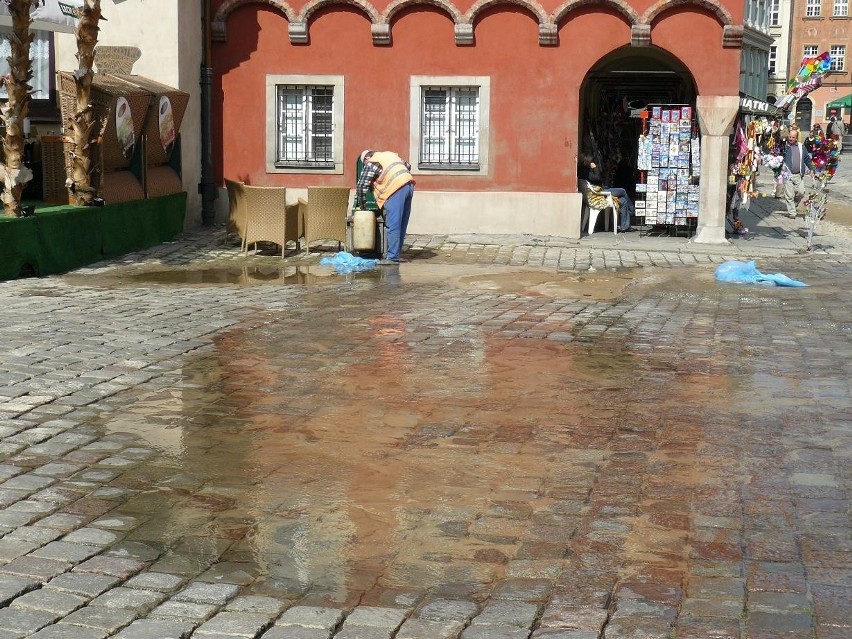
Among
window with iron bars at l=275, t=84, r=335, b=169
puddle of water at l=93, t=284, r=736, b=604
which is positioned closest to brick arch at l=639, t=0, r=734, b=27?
window with iron bars at l=275, t=84, r=335, b=169

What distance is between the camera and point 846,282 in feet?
48.2

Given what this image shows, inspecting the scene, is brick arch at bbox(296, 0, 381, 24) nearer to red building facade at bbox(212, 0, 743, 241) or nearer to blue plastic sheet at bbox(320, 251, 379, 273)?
red building facade at bbox(212, 0, 743, 241)

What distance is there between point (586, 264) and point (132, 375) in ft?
28.9

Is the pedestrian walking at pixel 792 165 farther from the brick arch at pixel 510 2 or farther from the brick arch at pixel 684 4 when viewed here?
the brick arch at pixel 510 2

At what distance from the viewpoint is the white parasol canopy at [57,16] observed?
1598 cm

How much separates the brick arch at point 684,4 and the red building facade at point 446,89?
4 centimetres

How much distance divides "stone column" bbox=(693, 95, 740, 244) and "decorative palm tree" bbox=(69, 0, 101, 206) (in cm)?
874

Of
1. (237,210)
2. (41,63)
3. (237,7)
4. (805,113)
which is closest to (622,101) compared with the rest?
(237,7)

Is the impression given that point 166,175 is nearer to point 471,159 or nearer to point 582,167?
point 471,159

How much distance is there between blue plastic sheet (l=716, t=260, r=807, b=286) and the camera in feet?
46.8

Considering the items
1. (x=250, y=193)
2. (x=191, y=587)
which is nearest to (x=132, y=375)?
(x=191, y=587)

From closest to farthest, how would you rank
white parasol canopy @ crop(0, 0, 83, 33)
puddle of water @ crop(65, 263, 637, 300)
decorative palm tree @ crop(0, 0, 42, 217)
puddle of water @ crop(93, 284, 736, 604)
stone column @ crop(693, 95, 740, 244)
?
puddle of water @ crop(93, 284, 736, 604) → puddle of water @ crop(65, 263, 637, 300) → decorative palm tree @ crop(0, 0, 42, 217) → white parasol canopy @ crop(0, 0, 83, 33) → stone column @ crop(693, 95, 740, 244)

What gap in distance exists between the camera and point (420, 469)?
6.39 metres

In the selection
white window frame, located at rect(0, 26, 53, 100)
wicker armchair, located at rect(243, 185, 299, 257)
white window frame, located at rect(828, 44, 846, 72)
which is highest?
white window frame, located at rect(828, 44, 846, 72)
